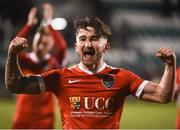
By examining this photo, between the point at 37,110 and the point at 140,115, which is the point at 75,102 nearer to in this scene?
the point at 37,110

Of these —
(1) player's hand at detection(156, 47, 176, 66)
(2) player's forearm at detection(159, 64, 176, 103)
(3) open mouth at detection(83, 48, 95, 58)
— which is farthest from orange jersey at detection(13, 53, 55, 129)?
(1) player's hand at detection(156, 47, 176, 66)

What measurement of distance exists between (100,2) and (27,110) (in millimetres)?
7183

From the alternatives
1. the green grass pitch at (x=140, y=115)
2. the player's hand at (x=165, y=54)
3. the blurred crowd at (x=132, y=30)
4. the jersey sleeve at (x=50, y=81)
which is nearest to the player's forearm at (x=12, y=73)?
the jersey sleeve at (x=50, y=81)

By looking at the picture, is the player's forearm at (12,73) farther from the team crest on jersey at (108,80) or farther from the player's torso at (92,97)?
the team crest on jersey at (108,80)

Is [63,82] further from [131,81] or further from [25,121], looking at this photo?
[25,121]

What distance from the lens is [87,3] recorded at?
37.6 ft

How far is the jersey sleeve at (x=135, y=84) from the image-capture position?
296 centimetres

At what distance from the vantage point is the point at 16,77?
2805 mm

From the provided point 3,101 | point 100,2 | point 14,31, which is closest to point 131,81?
point 14,31

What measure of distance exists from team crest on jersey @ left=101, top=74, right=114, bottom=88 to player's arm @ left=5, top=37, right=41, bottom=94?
1.36 feet

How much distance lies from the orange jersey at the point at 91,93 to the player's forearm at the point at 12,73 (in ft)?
0.64

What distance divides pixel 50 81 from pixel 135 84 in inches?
21.2

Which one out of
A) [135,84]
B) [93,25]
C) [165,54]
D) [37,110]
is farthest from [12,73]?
[37,110]

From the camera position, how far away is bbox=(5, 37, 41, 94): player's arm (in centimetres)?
269
